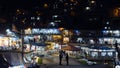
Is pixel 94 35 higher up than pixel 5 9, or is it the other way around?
pixel 5 9

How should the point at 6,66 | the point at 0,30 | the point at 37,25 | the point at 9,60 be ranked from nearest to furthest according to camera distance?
1. the point at 6,66
2. the point at 9,60
3. the point at 0,30
4. the point at 37,25

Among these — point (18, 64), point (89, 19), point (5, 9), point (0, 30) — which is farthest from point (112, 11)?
point (18, 64)

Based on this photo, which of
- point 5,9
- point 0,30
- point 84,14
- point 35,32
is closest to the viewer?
point 0,30

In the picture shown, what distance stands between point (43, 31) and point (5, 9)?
1301 cm

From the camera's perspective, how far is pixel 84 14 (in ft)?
359

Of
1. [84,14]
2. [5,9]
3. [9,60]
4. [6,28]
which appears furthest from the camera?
[84,14]

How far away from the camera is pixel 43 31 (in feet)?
315

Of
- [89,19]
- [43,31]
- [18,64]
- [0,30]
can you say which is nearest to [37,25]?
[43,31]

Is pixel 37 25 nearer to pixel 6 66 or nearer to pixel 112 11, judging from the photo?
pixel 112 11

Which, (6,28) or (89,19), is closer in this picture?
(6,28)

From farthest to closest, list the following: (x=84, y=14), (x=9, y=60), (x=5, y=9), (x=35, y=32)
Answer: (x=84, y=14) → (x=35, y=32) → (x=5, y=9) → (x=9, y=60)

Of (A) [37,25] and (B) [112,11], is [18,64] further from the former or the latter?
(B) [112,11]

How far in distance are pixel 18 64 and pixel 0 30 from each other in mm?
46556

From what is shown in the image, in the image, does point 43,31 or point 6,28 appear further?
point 43,31
